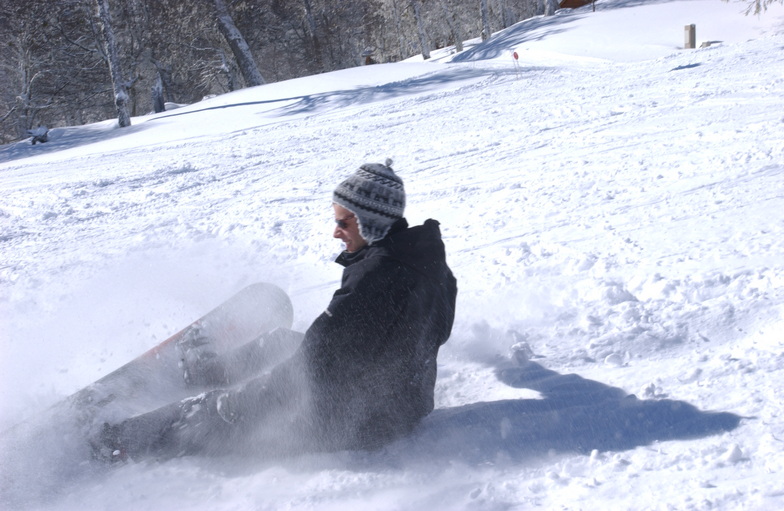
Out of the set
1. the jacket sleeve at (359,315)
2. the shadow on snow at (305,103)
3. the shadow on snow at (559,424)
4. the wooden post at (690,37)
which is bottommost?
the shadow on snow at (559,424)

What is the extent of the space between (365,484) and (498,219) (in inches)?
142

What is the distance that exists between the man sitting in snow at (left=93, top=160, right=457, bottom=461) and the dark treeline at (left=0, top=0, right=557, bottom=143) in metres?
17.2

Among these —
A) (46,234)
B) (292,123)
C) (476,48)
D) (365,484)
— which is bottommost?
(365,484)

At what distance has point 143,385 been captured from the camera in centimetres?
324

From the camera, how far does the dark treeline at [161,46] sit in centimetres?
2419

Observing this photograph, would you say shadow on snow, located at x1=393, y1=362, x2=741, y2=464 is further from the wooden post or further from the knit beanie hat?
the wooden post

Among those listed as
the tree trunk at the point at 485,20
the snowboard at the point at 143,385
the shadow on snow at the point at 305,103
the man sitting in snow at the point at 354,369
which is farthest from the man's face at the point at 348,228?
the tree trunk at the point at 485,20

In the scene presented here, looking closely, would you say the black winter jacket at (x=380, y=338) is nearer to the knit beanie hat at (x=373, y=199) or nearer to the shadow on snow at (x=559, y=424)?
the knit beanie hat at (x=373, y=199)

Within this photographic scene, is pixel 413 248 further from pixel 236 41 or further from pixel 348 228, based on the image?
pixel 236 41

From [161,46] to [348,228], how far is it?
95.4ft

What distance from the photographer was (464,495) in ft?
7.38

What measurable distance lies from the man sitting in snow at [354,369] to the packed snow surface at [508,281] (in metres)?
0.10

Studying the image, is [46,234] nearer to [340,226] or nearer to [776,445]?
[340,226]

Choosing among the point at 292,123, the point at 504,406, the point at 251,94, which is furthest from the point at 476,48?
the point at 504,406
